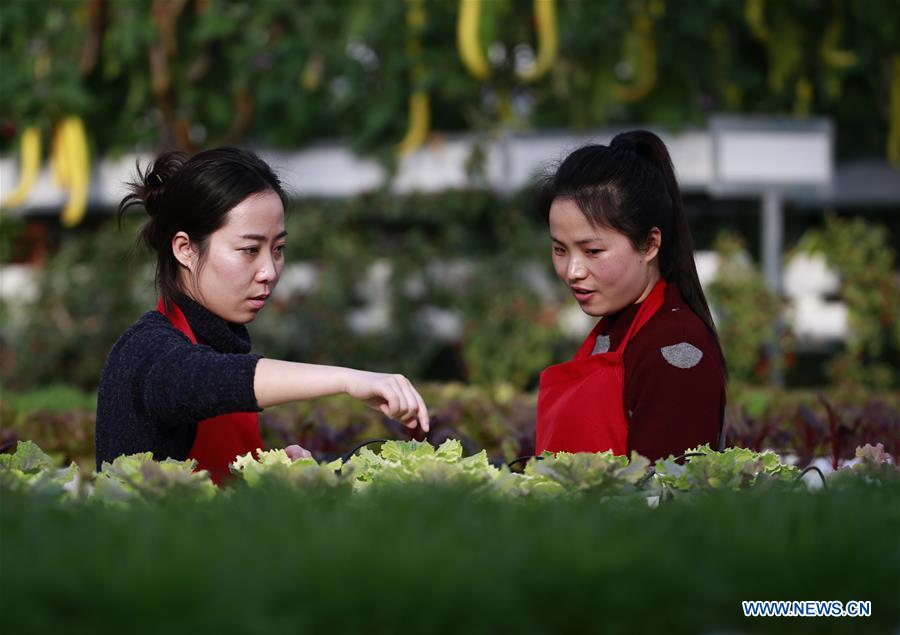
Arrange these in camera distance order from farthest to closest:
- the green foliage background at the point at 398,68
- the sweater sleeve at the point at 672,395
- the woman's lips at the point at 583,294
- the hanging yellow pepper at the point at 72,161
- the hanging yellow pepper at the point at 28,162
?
the hanging yellow pepper at the point at 28,162, the hanging yellow pepper at the point at 72,161, the green foliage background at the point at 398,68, the woman's lips at the point at 583,294, the sweater sleeve at the point at 672,395

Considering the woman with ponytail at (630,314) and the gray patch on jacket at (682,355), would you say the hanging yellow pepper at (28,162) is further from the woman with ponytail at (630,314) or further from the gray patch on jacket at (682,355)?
the gray patch on jacket at (682,355)

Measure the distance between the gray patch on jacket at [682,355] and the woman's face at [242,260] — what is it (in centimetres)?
94

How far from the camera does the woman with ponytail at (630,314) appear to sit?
2822 mm

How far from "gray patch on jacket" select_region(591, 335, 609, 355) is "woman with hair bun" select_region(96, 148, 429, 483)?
0.70 meters

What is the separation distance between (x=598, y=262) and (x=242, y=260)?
34.4 inches

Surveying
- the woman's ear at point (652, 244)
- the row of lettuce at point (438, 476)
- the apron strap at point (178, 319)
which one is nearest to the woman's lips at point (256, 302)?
the apron strap at point (178, 319)

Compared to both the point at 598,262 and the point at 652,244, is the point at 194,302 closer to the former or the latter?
the point at 598,262

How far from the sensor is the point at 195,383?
2484 mm

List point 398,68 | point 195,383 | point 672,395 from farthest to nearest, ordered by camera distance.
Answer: point 398,68
point 672,395
point 195,383

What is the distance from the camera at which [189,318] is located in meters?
3.01

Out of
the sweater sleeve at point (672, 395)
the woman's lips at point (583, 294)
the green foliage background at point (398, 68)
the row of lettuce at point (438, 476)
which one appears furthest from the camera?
the green foliage background at point (398, 68)

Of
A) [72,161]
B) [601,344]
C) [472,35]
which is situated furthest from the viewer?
[72,161]

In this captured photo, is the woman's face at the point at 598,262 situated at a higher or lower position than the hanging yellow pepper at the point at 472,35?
lower

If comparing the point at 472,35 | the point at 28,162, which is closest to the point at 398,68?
the point at 472,35
